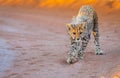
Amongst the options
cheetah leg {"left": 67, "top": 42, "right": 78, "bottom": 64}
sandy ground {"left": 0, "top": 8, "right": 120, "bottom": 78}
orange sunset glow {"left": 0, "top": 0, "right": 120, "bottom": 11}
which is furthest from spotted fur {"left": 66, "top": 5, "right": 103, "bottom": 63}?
orange sunset glow {"left": 0, "top": 0, "right": 120, "bottom": 11}

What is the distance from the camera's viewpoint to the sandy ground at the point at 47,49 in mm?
7703

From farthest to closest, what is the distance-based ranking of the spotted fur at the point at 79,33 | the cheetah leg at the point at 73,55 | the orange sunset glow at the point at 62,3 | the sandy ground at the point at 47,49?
the orange sunset glow at the point at 62,3
the cheetah leg at the point at 73,55
the spotted fur at the point at 79,33
the sandy ground at the point at 47,49

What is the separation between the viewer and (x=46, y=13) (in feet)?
64.0

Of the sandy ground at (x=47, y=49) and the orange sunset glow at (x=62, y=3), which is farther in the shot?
the orange sunset glow at (x=62, y=3)

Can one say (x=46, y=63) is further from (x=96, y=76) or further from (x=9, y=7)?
(x=9, y=7)

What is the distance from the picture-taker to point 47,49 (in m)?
10.4

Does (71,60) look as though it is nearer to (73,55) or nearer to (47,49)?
(73,55)

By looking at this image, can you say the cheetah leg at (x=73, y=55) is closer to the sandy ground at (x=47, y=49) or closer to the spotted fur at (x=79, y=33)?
the spotted fur at (x=79, y=33)

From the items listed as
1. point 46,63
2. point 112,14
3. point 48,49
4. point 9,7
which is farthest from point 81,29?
point 9,7

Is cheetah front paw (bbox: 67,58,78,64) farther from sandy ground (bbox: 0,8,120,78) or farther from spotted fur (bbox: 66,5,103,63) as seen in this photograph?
sandy ground (bbox: 0,8,120,78)

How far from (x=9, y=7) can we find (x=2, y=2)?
5.31ft

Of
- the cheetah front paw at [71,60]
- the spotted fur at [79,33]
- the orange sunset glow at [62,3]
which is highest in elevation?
the orange sunset glow at [62,3]

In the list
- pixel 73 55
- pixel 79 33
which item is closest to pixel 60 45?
pixel 73 55

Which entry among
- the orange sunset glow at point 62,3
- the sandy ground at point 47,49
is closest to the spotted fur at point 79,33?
the sandy ground at point 47,49
